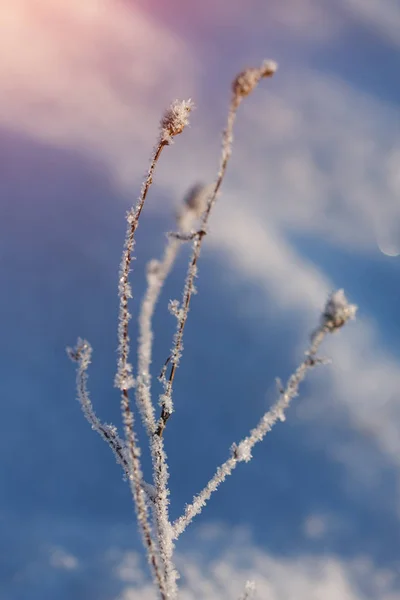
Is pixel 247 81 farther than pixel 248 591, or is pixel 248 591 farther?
pixel 248 591

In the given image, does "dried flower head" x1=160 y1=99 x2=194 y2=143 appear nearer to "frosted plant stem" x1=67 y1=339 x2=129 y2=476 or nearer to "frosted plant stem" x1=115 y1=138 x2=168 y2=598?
"frosted plant stem" x1=115 y1=138 x2=168 y2=598

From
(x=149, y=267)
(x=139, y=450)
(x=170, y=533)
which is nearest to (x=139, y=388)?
(x=139, y=450)

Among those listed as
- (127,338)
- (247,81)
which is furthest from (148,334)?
(247,81)

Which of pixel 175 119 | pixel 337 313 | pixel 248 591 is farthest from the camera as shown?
pixel 248 591

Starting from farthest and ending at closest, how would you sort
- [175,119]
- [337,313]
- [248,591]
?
[248,591], [175,119], [337,313]

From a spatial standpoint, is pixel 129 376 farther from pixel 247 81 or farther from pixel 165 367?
pixel 247 81

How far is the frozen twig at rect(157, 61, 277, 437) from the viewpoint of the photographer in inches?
110

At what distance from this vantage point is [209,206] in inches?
119

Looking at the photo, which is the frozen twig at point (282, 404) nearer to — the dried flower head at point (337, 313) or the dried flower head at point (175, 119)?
the dried flower head at point (337, 313)

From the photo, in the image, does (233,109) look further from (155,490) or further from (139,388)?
(155,490)

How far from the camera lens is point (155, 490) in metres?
3.60

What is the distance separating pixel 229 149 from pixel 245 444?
1896 millimetres

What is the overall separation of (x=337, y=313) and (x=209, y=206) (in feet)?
3.20

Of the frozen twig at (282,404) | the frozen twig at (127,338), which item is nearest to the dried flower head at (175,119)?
the frozen twig at (127,338)
